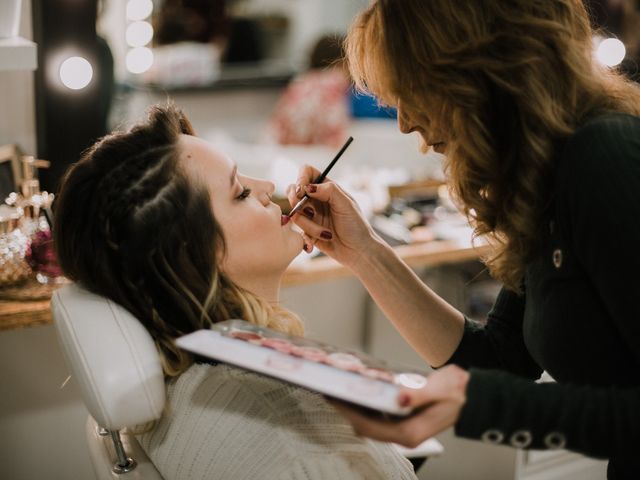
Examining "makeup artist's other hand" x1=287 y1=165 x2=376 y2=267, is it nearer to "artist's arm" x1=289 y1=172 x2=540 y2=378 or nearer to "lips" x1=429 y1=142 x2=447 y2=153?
"artist's arm" x1=289 y1=172 x2=540 y2=378

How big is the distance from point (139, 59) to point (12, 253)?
11.0 feet

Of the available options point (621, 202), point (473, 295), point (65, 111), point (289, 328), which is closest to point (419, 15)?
point (621, 202)

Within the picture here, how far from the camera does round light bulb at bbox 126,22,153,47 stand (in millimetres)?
4777

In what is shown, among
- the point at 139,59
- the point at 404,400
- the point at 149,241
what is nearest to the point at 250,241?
the point at 149,241

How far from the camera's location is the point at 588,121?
3.68 ft

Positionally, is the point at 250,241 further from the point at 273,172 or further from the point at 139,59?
the point at 139,59

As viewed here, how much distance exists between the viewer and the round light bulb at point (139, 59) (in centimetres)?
474

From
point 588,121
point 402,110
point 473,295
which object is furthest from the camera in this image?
point 473,295

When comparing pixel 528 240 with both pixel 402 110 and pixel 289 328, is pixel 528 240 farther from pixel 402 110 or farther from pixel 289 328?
pixel 289 328

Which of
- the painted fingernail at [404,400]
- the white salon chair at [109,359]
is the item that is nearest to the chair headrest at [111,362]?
the white salon chair at [109,359]

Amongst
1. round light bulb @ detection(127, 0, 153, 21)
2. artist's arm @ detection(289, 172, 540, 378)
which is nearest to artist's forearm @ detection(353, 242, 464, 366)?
artist's arm @ detection(289, 172, 540, 378)

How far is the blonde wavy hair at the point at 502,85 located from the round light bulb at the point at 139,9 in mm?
3972

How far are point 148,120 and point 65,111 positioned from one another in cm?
74

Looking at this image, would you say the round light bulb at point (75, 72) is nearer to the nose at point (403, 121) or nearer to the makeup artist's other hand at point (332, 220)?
the makeup artist's other hand at point (332, 220)
